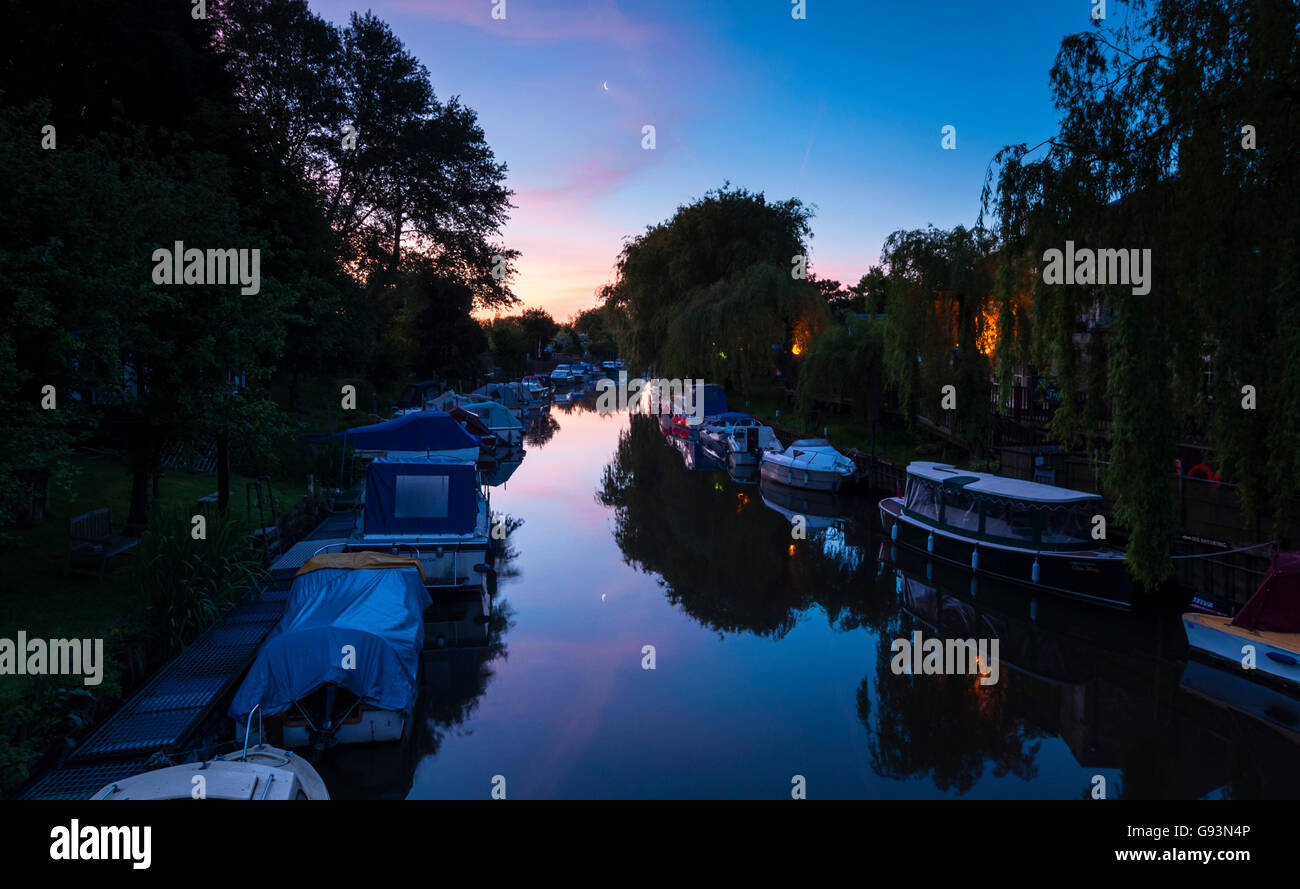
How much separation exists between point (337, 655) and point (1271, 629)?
48.1 feet

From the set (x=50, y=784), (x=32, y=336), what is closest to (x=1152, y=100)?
(x=32, y=336)

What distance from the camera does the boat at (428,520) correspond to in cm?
1705

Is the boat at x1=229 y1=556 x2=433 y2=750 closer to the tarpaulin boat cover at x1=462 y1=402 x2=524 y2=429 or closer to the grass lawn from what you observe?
the grass lawn

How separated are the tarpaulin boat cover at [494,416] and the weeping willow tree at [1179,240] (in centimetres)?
3367

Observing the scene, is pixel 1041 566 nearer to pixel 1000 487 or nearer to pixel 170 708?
pixel 1000 487

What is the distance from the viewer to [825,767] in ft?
34.5

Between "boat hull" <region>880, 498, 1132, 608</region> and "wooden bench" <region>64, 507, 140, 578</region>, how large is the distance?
18.6 metres

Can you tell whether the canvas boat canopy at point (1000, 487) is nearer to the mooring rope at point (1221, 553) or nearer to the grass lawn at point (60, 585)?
the mooring rope at point (1221, 553)

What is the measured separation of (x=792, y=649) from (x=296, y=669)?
908 centimetres

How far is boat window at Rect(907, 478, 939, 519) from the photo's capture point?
21188 mm

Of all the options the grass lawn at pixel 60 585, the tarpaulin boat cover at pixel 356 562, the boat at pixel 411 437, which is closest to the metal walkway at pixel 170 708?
the grass lawn at pixel 60 585

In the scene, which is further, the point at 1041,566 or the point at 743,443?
the point at 743,443

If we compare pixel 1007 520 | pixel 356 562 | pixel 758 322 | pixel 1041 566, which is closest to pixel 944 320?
pixel 1007 520

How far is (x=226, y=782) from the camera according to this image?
7.32 meters
